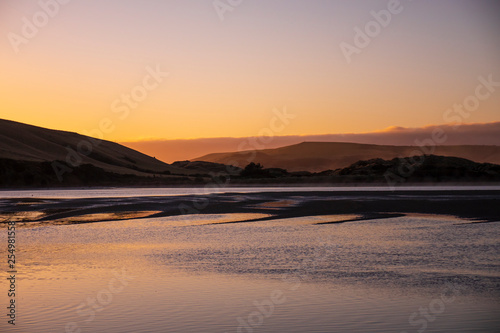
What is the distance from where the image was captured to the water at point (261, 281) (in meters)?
11.9

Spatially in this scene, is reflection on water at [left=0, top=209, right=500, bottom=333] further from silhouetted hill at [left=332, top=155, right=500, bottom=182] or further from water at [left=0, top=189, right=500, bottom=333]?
silhouetted hill at [left=332, top=155, right=500, bottom=182]

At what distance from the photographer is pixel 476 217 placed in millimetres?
35125

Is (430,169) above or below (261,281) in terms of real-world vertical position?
above

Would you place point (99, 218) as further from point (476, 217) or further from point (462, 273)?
point (462, 273)

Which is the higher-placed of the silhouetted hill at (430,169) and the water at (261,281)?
the silhouetted hill at (430,169)

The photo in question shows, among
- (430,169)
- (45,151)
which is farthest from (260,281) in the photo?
(45,151)

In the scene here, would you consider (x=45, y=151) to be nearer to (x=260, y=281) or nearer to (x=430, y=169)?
(x=430, y=169)

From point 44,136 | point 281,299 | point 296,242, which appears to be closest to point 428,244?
point 296,242

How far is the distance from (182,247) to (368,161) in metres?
122

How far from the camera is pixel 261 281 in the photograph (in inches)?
627

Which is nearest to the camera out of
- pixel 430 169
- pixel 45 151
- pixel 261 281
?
pixel 261 281

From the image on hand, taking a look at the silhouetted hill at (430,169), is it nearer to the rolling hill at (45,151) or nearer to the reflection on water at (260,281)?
the rolling hill at (45,151)

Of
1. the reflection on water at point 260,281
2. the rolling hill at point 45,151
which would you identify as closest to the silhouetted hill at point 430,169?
the rolling hill at point 45,151

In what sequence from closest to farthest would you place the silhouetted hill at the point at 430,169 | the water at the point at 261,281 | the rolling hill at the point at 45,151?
the water at the point at 261,281
the silhouetted hill at the point at 430,169
the rolling hill at the point at 45,151
